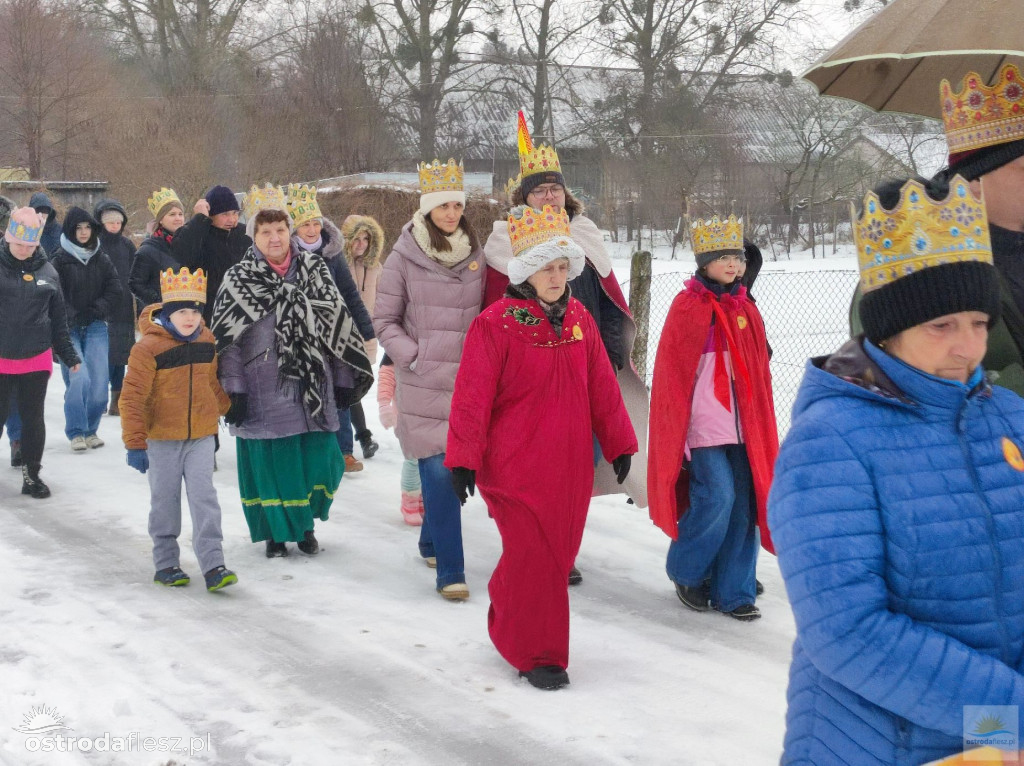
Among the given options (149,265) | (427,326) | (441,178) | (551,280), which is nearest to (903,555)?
(551,280)

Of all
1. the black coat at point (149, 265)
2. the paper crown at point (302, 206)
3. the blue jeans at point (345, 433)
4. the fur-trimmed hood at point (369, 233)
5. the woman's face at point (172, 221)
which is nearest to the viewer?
the paper crown at point (302, 206)

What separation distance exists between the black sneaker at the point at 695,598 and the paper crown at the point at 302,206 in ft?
12.5

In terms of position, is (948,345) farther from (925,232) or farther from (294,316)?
(294,316)

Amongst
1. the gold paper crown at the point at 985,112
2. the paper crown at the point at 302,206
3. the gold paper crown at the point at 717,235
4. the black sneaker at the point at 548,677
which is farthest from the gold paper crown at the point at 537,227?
the paper crown at the point at 302,206

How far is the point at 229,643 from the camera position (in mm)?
5234

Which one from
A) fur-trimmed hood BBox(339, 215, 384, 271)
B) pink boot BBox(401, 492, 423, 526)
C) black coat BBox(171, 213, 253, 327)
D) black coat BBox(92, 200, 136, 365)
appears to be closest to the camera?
pink boot BBox(401, 492, 423, 526)

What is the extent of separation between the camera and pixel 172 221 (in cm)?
905

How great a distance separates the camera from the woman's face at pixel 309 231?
7871mm

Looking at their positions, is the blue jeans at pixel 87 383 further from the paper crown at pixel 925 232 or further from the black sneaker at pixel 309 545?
the paper crown at pixel 925 232

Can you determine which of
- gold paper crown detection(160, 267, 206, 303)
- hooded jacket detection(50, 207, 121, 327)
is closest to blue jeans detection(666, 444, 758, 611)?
gold paper crown detection(160, 267, 206, 303)

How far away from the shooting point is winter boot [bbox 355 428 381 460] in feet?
29.8

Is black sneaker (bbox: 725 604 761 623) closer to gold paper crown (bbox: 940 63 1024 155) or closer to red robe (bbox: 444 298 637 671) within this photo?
red robe (bbox: 444 298 637 671)

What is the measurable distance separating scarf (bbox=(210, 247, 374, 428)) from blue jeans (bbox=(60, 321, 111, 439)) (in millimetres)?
3329

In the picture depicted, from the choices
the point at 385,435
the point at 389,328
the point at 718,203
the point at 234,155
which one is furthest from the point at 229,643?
the point at 234,155
